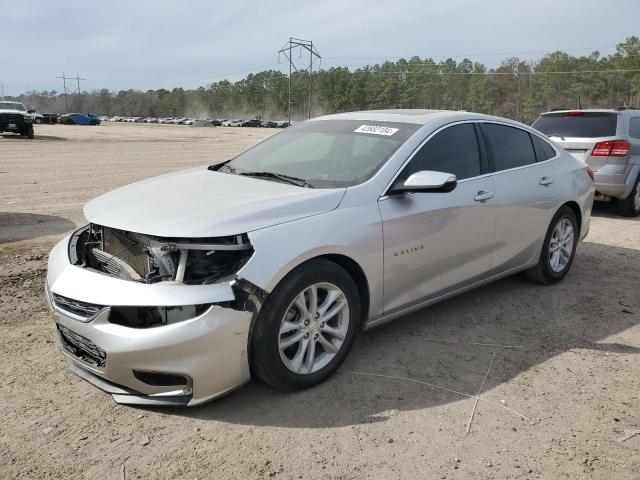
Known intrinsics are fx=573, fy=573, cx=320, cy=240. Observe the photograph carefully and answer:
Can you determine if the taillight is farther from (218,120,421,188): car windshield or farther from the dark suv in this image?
(218,120,421,188): car windshield

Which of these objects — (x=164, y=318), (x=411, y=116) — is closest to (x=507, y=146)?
(x=411, y=116)

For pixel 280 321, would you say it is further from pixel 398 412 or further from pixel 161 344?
pixel 398 412

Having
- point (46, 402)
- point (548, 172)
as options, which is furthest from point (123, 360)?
point (548, 172)

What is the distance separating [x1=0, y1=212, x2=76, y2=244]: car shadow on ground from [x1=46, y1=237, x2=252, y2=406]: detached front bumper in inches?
179

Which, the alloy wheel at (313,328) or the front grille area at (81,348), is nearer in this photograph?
the front grille area at (81,348)

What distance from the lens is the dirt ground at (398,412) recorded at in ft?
9.08

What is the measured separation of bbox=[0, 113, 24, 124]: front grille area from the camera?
26367 mm

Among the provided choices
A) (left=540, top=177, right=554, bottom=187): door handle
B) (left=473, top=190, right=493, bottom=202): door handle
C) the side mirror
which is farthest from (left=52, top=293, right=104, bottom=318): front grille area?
(left=540, top=177, right=554, bottom=187): door handle

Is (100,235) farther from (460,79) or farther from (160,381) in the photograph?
(460,79)

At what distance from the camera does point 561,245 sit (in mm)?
5570

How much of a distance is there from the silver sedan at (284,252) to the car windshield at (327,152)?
0.05ft

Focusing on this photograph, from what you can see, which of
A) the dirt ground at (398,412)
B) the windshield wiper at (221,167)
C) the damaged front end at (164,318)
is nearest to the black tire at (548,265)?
the dirt ground at (398,412)

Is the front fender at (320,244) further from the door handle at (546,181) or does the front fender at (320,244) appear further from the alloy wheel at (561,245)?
the alloy wheel at (561,245)

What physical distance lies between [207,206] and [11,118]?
27632 millimetres
